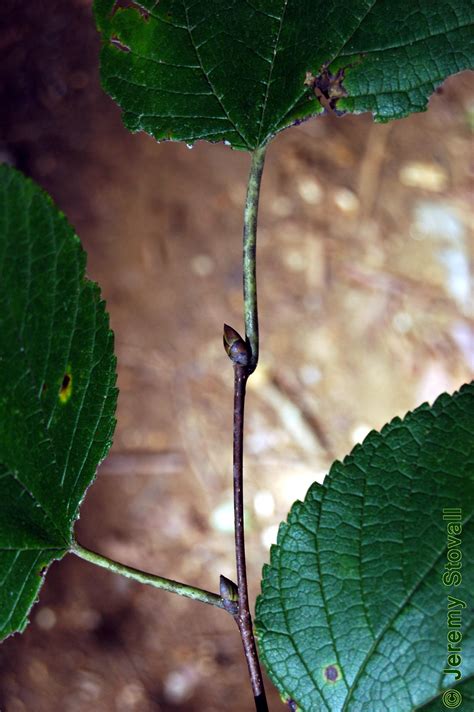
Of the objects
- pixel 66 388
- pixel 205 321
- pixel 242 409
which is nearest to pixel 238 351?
pixel 242 409

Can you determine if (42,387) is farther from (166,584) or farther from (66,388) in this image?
(166,584)

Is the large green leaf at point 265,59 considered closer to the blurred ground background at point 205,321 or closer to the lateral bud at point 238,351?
the lateral bud at point 238,351

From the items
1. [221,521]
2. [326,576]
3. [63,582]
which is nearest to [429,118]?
[221,521]

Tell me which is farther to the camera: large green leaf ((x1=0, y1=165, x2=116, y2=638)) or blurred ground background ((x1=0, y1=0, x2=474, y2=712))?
blurred ground background ((x1=0, y1=0, x2=474, y2=712))

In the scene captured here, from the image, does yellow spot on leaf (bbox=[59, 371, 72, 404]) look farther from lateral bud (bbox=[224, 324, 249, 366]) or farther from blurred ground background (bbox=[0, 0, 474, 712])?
blurred ground background (bbox=[0, 0, 474, 712])

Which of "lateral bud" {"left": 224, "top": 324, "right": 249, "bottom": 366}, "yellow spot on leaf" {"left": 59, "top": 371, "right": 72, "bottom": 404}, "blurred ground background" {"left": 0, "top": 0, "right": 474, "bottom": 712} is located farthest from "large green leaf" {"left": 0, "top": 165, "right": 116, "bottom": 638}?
"blurred ground background" {"left": 0, "top": 0, "right": 474, "bottom": 712}

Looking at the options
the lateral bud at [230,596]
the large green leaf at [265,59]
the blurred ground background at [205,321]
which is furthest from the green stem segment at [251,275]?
the blurred ground background at [205,321]
